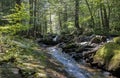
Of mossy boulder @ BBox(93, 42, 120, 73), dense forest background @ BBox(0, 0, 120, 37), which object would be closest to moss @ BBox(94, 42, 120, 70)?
mossy boulder @ BBox(93, 42, 120, 73)

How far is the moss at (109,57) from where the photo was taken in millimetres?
11388

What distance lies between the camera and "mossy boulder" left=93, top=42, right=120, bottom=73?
11281 millimetres

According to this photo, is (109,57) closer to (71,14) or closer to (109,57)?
(109,57)

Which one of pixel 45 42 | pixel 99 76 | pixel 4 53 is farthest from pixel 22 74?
pixel 45 42

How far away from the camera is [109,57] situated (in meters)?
12.2

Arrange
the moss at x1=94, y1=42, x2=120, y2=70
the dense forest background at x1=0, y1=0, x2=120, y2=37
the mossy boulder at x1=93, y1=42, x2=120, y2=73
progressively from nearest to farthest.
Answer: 1. the mossy boulder at x1=93, y1=42, x2=120, y2=73
2. the moss at x1=94, y1=42, x2=120, y2=70
3. the dense forest background at x1=0, y1=0, x2=120, y2=37

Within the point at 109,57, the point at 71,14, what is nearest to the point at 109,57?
the point at 109,57

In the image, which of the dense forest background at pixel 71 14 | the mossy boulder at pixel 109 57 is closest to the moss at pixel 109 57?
the mossy boulder at pixel 109 57

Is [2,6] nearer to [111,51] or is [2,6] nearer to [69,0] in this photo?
[69,0]

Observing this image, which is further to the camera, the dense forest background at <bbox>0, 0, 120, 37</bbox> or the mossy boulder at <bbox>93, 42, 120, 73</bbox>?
the dense forest background at <bbox>0, 0, 120, 37</bbox>

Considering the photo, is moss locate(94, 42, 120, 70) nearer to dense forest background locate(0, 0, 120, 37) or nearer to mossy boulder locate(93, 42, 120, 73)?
mossy boulder locate(93, 42, 120, 73)

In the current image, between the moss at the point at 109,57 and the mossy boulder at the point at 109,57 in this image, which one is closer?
the mossy boulder at the point at 109,57

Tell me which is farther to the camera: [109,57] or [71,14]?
[71,14]

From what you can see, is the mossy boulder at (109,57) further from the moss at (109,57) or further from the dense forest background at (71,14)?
the dense forest background at (71,14)
